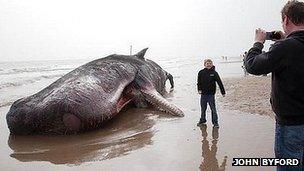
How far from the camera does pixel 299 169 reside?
3.05m

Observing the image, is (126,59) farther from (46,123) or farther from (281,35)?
(281,35)

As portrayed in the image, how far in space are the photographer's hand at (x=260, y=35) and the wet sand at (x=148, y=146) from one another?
2.04 meters

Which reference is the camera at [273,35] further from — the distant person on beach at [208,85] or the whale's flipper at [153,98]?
the whale's flipper at [153,98]

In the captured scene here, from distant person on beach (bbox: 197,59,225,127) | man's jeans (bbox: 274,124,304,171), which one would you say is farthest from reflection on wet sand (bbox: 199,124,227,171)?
man's jeans (bbox: 274,124,304,171)

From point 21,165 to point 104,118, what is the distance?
235cm

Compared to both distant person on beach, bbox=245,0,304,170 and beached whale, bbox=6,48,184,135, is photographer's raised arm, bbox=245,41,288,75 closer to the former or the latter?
distant person on beach, bbox=245,0,304,170

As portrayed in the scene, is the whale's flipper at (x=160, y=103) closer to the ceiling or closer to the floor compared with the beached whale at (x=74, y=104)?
closer to the floor

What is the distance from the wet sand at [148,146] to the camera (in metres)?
5.12

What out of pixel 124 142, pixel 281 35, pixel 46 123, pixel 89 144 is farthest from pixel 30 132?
pixel 281 35

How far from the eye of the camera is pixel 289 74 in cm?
305

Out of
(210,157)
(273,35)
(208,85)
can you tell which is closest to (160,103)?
(208,85)

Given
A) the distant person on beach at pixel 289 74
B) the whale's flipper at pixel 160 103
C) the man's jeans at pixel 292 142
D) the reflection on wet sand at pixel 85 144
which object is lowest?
the whale's flipper at pixel 160 103

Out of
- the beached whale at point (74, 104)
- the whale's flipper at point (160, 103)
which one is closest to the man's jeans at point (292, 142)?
the beached whale at point (74, 104)

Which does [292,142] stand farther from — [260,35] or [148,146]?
[148,146]
